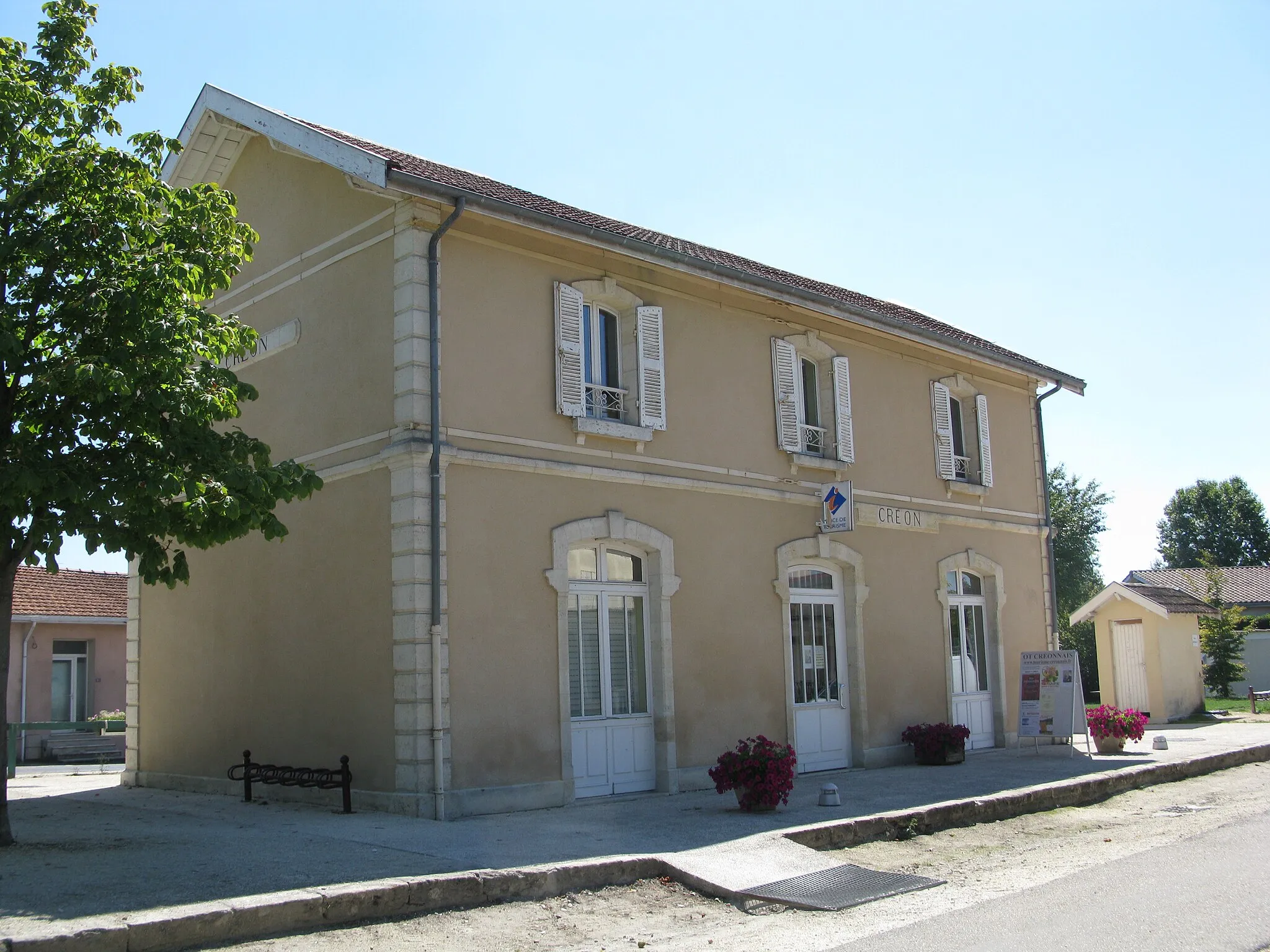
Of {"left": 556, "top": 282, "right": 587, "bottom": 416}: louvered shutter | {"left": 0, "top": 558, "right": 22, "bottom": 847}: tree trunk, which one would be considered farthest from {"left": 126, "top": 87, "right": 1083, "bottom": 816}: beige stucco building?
{"left": 0, "top": 558, "right": 22, "bottom": 847}: tree trunk

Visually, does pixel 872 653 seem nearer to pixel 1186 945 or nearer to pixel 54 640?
pixel 1186 945

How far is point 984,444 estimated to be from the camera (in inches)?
705

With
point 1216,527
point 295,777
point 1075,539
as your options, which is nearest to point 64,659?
point 295,777

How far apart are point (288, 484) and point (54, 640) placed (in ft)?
62.8

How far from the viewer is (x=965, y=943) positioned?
6.11 metres

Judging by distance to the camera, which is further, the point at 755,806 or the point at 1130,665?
the point at 1130,665

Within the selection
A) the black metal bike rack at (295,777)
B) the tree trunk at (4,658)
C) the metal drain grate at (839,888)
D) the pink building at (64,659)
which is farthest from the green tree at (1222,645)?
the tree trunk at (4,658)

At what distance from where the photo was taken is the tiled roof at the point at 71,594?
80.8 feet

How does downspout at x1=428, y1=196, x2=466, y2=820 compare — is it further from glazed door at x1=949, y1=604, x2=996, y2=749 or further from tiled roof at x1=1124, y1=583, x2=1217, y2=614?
tiled roof at x1=1124, y1=583, x2=1217, y2=614

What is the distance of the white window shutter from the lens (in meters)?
12.7

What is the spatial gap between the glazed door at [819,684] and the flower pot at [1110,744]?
360cm

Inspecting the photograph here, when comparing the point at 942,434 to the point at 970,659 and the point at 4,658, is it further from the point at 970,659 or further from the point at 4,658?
the point at 4,658

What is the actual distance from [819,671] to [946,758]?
2.09 m

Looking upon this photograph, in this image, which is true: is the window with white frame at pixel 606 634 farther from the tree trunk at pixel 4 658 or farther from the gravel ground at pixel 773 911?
the tree trunk at pixel 4 658
